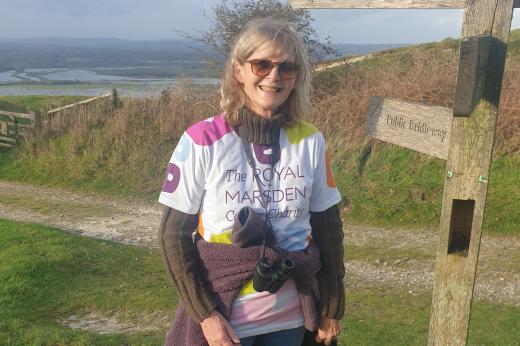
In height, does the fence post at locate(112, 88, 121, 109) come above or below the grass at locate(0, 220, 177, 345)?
above

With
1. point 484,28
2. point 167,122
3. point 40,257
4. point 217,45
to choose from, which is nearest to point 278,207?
point 484,28

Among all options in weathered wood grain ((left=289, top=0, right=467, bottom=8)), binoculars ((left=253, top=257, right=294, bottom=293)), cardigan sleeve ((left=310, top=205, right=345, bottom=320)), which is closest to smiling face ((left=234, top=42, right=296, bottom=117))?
cardigan sleeve ((left=310, top=205, right=345, bottom=320))

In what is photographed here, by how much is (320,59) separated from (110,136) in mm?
6143

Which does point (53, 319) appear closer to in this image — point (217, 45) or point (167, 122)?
point (167, 122)

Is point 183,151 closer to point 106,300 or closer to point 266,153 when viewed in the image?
point 266,153

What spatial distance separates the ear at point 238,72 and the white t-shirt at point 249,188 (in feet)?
0.60

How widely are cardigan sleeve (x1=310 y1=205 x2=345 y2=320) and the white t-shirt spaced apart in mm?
79

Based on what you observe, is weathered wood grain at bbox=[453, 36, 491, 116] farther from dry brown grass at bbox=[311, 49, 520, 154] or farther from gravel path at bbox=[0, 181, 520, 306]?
dry brown grass at bbox=[311, 49, 520, 154]

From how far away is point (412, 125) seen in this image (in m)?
3.14

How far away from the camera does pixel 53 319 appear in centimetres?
640

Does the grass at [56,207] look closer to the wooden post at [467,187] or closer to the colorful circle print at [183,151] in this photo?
the wooden post at [467,187]

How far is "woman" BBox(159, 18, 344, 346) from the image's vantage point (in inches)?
88.1

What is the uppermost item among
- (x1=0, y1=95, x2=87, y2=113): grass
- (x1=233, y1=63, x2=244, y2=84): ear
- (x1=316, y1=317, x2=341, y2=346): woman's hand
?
(x1=233, y1=63, x2=244, y2=84): ear

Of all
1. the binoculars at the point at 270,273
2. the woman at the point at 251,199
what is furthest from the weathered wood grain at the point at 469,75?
the binoculars at the point at 270,273
